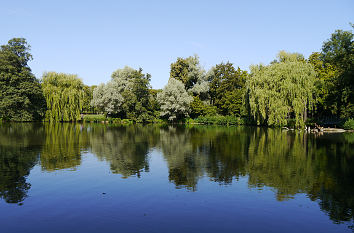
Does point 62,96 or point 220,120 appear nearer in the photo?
point 62,96

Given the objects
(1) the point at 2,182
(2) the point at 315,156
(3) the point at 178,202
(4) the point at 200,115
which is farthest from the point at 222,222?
(4) the point at 200,115

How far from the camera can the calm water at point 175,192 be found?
9883mm

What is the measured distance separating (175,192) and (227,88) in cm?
6154

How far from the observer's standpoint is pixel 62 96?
6569 centimetres

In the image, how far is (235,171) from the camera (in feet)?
57.4

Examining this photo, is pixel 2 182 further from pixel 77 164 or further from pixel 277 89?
pixel 277 89

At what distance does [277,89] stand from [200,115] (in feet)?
87.6

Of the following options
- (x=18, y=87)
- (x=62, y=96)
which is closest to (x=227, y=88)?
(x=62, y=96)

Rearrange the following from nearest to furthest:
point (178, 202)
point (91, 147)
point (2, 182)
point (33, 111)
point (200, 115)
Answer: point (178, 202) < point (2, 182) < point (91, 147) < point (33, 111) < point (200, 115)

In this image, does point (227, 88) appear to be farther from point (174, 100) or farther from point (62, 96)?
point (62, 96)

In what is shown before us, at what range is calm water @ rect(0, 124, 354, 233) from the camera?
32.4ft

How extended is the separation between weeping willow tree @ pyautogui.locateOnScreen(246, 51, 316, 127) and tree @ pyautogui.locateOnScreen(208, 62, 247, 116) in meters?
15.6

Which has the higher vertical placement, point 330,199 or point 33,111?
point 33,111

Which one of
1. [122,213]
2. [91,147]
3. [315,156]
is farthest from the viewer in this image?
[91,147]
